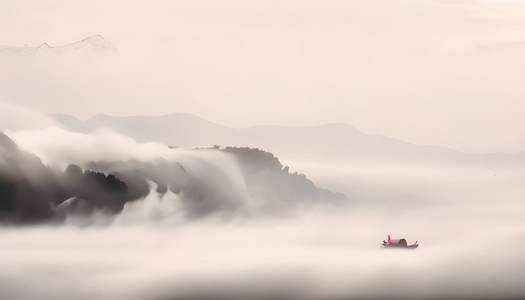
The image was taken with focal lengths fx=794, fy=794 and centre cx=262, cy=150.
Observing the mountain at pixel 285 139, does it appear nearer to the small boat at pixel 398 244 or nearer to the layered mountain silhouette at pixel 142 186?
the layered mountain silhouette at pixel 142 186

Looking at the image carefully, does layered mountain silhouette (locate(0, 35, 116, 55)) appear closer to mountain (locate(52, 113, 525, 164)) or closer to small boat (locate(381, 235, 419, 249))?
mountain (locate(52, 113, 525, 164))

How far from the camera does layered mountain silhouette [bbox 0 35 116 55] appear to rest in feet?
30.1

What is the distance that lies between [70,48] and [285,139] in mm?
2707

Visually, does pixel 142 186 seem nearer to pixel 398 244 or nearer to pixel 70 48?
pixel 70 48

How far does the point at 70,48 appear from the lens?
9.18m

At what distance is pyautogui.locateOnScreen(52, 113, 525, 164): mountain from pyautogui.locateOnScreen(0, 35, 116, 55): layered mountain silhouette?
2.48ft

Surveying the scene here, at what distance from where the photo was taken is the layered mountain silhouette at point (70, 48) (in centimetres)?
917

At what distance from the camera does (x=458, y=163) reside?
9531 mm

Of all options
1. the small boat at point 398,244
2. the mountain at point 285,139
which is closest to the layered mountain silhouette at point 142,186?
the mountain at point 285,139

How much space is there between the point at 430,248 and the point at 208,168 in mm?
2795

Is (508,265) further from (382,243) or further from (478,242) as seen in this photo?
(382,243)

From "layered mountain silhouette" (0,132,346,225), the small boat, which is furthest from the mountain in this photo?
the small boat

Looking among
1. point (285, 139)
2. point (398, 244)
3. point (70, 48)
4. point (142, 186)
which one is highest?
point (70, 48)

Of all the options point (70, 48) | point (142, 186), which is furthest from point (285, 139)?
point (70, 48)
